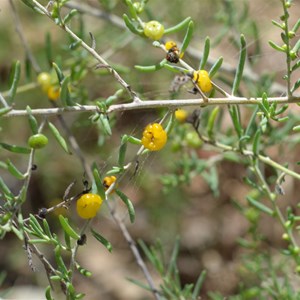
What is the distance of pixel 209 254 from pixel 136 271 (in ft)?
2.17

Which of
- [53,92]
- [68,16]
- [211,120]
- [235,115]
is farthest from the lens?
[53,92]

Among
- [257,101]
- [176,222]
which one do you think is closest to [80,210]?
[257,101]

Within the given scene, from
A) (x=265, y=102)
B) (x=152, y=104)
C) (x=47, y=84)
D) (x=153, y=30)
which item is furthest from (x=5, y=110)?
(x=47, y=84)

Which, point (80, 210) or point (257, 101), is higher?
point (257, 101)

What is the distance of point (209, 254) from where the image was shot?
4910mm

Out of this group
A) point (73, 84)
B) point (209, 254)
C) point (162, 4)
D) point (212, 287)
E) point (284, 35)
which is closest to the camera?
point (284, 35)

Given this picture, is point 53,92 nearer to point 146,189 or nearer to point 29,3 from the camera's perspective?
point 29,3

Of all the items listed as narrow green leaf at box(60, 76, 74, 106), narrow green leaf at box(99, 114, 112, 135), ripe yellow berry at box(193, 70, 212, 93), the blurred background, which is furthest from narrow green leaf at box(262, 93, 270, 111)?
the blurred background

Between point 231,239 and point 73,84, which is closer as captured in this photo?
point 73,84

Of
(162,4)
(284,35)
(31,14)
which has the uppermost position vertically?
(284,35)

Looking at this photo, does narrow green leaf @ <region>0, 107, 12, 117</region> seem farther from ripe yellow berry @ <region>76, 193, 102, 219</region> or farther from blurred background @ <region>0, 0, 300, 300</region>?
blurred background @ <region>0, 0, 300, 300</region>

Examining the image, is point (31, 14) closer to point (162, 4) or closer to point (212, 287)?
point (162, 4)

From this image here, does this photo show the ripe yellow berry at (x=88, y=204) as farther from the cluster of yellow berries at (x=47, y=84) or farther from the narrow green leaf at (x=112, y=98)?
the cluster of yellow berries at (x=47, y=84)

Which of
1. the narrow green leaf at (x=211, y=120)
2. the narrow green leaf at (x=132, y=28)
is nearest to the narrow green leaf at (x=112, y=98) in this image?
the narrow green leaf at (x=132, y=28)
